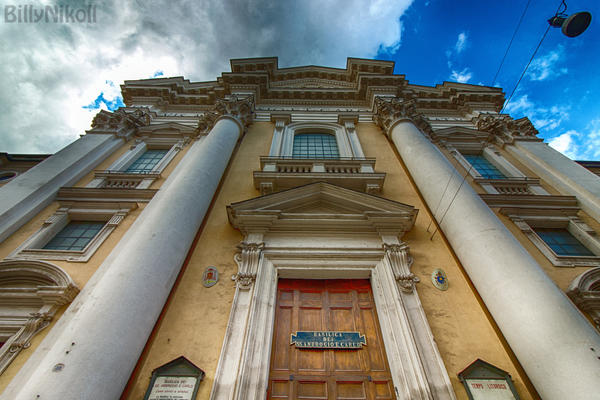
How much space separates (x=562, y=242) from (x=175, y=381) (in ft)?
31.7

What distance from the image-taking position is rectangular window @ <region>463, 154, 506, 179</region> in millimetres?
10387

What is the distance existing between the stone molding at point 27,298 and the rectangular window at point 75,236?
3.48 feet

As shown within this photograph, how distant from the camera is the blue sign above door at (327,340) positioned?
5035 mm

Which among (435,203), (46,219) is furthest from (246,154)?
(435,203)

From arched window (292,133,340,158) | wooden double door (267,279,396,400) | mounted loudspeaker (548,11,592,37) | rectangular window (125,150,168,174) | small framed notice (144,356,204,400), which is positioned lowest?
small framed notice (144,356,204,400)

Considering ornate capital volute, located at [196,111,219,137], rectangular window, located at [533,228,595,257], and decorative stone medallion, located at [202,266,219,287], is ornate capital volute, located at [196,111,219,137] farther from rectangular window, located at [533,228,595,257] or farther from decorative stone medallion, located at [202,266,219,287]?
rectangular window, located at [533,228,595,257]

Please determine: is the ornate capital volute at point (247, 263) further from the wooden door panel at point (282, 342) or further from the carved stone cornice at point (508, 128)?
the carved stone cornice at point (508, 128)

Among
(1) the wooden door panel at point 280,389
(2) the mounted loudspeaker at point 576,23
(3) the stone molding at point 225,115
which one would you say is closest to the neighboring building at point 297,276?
(1) the wooden door panel at point 280,389

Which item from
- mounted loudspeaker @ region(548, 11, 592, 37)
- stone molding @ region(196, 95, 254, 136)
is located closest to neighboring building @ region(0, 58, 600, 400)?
stone molding @ region(196, 95, 254, 136)

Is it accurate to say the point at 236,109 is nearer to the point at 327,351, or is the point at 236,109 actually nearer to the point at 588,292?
the point at 327,351

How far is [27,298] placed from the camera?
5352mm

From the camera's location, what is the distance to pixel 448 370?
453 cm

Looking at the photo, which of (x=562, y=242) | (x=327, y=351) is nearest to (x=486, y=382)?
(x=327, y=351)

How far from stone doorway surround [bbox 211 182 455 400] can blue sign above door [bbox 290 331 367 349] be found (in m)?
0.51
